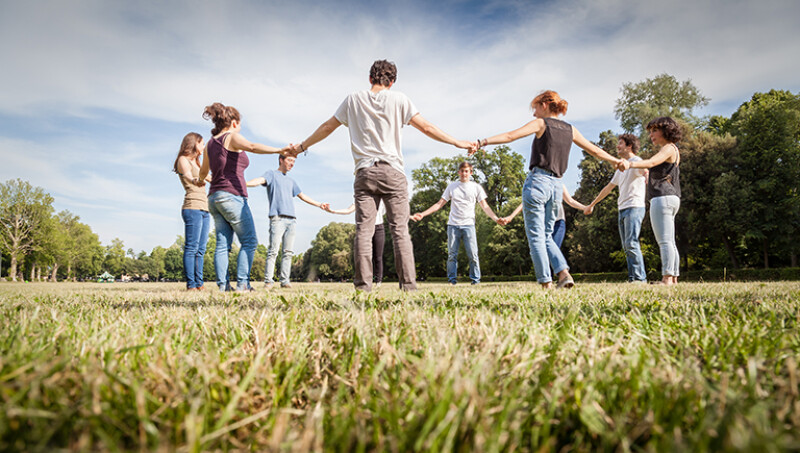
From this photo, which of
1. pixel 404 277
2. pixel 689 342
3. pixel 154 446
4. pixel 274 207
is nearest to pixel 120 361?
pixel 154 446

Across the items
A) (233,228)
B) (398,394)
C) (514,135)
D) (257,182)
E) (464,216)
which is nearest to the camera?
(398,394)

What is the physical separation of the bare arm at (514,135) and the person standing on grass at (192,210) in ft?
16.7

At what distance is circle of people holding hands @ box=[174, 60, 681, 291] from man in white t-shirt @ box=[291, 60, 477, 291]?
13 mm

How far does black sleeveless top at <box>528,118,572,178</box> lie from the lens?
6031 mm

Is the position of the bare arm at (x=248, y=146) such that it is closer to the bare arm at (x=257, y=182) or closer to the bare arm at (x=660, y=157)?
the bare arm at (x=257, y=182)

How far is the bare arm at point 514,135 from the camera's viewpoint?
550 cm

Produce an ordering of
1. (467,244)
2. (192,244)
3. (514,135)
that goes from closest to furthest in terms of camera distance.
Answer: (514,135) < (192,244) < (467,244)

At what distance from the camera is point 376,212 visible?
5.30 metres

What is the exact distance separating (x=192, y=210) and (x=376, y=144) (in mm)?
4298

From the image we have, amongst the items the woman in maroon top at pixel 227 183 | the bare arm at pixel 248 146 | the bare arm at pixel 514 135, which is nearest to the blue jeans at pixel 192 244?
the woman in maroon top at pixel 227 183

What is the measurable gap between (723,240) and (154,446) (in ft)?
116

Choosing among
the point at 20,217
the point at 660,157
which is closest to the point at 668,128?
the point at 660,157

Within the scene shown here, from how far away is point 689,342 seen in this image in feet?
5.58

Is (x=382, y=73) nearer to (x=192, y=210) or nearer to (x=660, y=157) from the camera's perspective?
(x=192, y=210)
